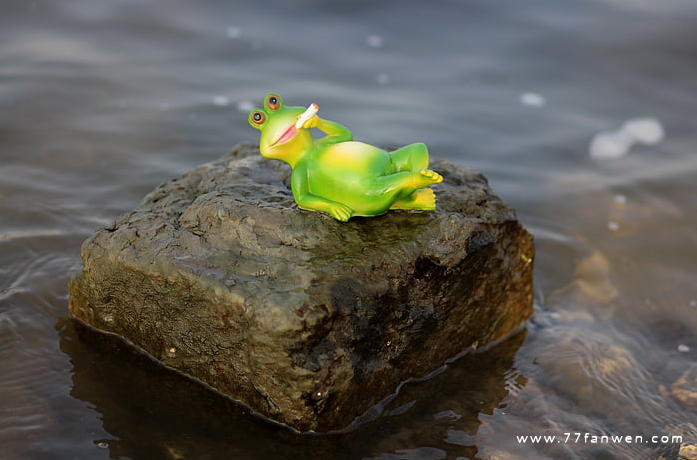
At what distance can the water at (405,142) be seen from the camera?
10.6 ft

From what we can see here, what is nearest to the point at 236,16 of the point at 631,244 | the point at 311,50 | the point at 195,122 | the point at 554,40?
the point at 311,50

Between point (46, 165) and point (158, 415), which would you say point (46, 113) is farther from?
point (158, 415)

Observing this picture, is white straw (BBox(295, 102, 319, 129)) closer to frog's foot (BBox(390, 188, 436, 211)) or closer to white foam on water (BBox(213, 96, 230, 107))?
frog's foot (BBox(390, 188, 436, 211))

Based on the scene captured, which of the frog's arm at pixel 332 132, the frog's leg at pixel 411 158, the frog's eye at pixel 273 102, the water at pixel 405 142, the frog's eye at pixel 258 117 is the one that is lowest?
the water at pixel 405 142

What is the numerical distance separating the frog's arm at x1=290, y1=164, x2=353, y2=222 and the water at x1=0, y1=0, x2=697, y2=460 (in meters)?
0.91

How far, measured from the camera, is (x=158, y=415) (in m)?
3.19

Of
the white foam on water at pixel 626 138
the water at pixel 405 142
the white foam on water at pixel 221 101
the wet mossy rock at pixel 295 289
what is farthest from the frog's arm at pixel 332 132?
the white foam on water at pixel 626 138

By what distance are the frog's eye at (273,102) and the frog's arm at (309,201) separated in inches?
11.2

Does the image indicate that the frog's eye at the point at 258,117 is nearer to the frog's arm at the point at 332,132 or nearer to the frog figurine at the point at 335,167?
the frog figurine at the point at 335,167

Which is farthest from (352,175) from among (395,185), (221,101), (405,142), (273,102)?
(221,101)

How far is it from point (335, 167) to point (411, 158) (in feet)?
1.16

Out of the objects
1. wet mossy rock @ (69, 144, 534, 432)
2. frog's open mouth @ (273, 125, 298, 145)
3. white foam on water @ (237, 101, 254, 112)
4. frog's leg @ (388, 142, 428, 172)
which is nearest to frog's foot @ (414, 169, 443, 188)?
frog's leg @ (388, 142, 428, 172)

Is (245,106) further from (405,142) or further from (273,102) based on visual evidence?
(273,102)

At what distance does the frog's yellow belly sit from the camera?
126 inches
